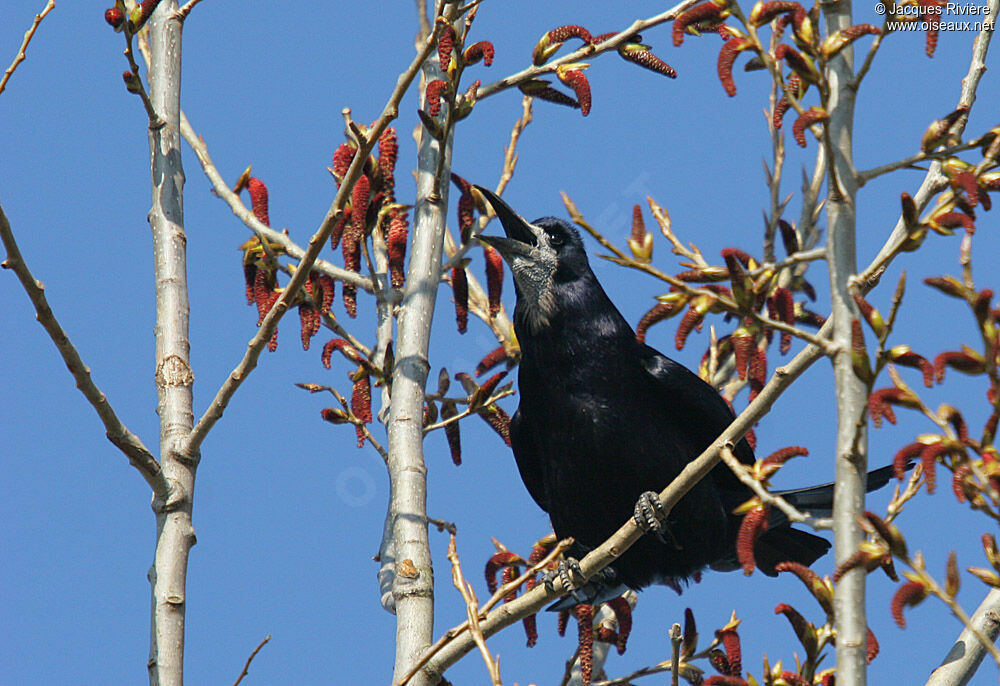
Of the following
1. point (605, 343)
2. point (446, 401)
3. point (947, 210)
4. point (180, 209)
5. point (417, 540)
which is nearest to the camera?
point (947, 210)

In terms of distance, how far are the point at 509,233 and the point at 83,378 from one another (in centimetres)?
262

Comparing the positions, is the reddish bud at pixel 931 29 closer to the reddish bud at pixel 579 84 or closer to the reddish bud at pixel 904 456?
the reddish bud at pixel 904 456

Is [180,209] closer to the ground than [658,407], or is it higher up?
higher up

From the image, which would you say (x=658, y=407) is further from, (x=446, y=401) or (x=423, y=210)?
(x=423, y=210)

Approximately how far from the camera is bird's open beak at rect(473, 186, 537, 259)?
5.14 meters

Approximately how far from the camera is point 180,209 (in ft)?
14.4

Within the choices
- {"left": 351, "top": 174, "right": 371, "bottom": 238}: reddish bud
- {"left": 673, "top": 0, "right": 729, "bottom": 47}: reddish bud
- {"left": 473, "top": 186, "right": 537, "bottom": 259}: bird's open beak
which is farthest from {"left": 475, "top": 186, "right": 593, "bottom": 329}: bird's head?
{"left": 673, "top": 0, "right": 729, "bottom": 47}: reddish bud

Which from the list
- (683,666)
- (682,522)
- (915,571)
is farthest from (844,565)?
(682,522)

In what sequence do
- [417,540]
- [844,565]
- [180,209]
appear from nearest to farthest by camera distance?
[844,565] → [417,540] → [180,209]

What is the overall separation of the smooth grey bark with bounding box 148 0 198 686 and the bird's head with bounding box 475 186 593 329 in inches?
54.8

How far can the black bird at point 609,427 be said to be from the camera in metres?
4.93

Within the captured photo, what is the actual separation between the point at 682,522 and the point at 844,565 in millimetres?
2841

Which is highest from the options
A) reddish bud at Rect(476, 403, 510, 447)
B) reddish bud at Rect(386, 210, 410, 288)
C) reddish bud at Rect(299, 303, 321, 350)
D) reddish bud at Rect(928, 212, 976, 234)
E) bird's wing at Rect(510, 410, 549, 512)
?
reddish bud at Rect(386, 210, 410, 288)

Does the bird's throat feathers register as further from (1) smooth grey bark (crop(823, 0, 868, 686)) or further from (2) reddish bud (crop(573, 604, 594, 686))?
(1) smooth grey bark (crop(823, 0, 868, 686))
